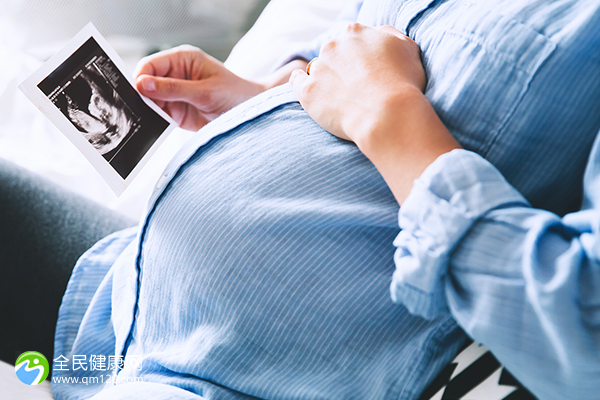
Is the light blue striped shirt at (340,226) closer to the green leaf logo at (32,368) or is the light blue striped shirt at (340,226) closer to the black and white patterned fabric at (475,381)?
the black and white patterned fabric at (475,381)

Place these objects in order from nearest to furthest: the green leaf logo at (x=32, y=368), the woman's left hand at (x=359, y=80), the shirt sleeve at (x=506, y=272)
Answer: the shirt sleeve at (x=506, y=272), the woman's left hand at (x=359, y=80), the green leaf logo at (x=32, y=368)

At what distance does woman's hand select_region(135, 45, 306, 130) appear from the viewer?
0.73 metres

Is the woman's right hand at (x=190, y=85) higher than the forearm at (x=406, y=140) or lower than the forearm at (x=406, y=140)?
higher

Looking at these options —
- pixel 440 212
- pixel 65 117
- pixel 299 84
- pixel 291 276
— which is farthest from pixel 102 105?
pixel 440 212

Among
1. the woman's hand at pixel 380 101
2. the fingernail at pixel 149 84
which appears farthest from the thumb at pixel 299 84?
the fingernail at pixel 149 84

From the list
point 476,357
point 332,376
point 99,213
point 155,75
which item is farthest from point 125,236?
point 476,357

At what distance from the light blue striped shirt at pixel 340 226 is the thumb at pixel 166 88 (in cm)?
20

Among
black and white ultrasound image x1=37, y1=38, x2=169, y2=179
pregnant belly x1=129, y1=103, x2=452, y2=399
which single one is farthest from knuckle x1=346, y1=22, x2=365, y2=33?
black and white ultrasound image x1=37, y1=38, x2=169, y2=179

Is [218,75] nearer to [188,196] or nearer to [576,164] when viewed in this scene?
[188,196]

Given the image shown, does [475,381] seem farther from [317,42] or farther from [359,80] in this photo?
[317,42]

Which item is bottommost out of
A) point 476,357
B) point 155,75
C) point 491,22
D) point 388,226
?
point 476,357

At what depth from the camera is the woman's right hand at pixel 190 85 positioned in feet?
2.40

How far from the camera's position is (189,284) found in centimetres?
51

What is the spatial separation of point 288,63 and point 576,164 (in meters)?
0.63
